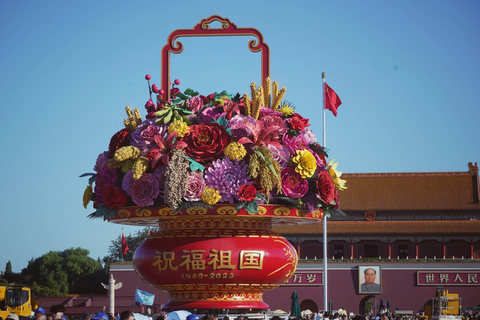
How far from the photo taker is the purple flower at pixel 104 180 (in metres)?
7.24

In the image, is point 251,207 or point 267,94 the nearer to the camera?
point 251,207

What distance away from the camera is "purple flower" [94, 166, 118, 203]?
7238mm

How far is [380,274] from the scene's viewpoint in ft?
151

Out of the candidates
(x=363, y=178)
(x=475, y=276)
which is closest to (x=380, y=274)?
(x=475, y=276)

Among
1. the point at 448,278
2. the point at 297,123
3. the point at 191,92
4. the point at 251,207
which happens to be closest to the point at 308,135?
the point at 297,123

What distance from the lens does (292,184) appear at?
7.04 meters

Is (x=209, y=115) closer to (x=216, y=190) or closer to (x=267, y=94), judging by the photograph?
(x=267, y=94)

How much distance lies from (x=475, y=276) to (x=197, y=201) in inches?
1621

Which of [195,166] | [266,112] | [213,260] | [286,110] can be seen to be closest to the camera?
[195,166]

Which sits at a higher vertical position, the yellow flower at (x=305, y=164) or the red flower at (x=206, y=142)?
the red flower at (x=206, y=142)

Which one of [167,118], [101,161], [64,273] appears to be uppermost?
[167,118]

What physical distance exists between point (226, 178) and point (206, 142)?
374 mm

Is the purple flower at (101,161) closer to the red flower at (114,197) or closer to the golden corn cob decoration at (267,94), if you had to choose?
the red flower at (114,197)

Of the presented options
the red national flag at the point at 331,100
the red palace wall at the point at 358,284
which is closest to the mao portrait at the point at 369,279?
the red palace wall at the point at 358,284
